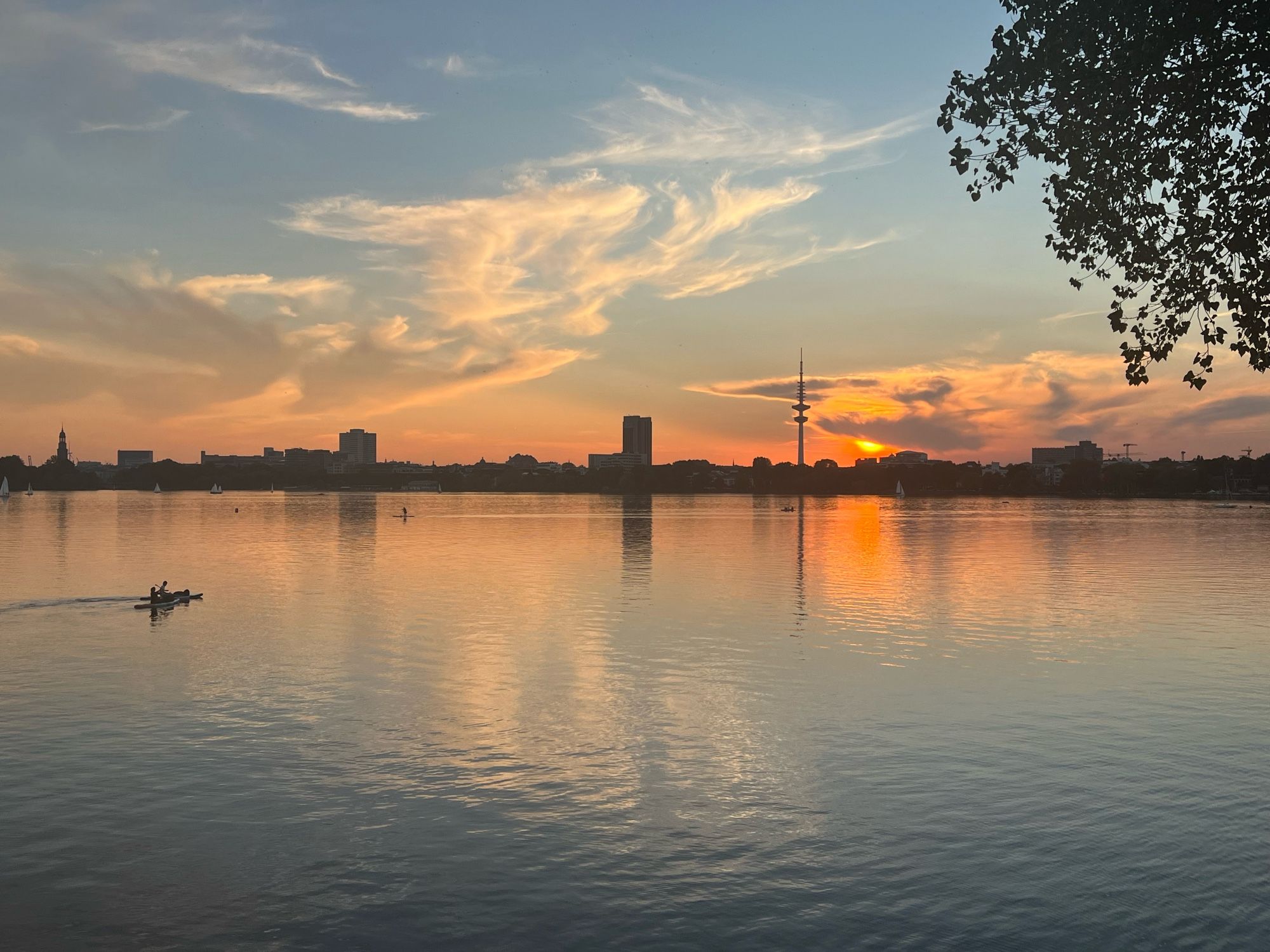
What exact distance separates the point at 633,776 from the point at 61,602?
4383 centimetres

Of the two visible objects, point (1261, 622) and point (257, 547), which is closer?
point (1261, 622)

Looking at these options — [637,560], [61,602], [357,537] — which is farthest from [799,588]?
[357,537]

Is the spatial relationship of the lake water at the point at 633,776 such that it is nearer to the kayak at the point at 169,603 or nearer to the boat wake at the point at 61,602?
the boat wake at the point at 61,602

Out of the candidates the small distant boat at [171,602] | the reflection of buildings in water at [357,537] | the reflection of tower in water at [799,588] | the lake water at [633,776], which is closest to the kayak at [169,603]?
the small distant boat at [171,602]

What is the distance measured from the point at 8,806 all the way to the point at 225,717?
8554 mm

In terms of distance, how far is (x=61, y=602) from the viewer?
185ft

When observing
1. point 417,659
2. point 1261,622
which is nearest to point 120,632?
point 417,659

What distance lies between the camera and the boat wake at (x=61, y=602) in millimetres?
53938

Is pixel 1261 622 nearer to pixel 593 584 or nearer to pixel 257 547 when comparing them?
pixel 593 584

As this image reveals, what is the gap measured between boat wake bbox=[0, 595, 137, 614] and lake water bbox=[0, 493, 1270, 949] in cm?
46

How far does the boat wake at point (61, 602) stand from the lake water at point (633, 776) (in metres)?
0.46

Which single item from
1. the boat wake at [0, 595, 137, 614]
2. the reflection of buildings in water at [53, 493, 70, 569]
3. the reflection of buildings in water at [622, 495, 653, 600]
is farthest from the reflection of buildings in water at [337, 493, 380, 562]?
the boat wake at [0, 595, 137, 614]

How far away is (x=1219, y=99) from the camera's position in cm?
1906

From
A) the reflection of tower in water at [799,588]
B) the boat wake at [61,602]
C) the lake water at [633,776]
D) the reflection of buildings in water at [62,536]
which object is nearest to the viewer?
the lake water at [633,776]
